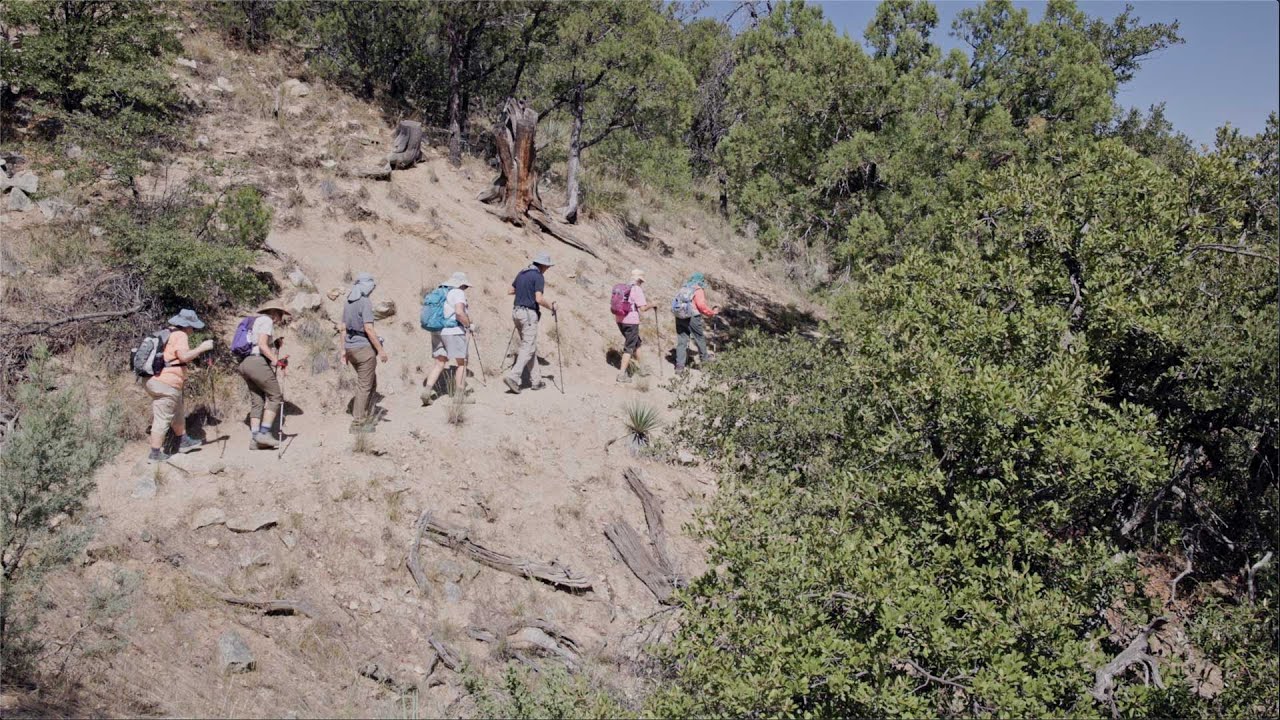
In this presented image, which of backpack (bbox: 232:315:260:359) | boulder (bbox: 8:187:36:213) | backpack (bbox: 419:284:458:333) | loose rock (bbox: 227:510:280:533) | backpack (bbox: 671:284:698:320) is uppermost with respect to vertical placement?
backpack (bbox: 671:284:698:320)

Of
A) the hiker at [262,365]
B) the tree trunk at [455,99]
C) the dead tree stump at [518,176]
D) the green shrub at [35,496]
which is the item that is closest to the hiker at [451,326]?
the hiker at [262,365]

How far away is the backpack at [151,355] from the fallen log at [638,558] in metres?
5.59

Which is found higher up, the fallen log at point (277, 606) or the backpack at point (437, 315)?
the backpack at point (437, 315)

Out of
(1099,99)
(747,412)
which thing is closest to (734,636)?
(747,412)

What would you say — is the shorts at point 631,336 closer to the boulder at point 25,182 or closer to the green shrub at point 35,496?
the green shrub at point 35,496

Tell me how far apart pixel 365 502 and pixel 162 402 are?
8.01 ft

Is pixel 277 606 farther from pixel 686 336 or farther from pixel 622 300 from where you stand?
pixel 686 336

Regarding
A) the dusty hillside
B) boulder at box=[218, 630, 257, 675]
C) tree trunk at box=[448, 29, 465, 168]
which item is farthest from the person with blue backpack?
tree trunk at box=[448, 29, 465, 168]

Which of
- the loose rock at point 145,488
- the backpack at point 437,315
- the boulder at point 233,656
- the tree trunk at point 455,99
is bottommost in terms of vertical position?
the boulder at point 233,656

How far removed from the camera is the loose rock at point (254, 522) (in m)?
9.34

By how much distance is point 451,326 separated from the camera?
38.1 feet

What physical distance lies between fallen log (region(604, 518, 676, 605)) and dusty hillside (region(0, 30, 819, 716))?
0.46 feet

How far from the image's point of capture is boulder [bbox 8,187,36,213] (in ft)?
41.6

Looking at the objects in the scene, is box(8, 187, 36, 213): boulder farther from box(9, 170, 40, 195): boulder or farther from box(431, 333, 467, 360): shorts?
box(431, 333, 467, 360): shorts
